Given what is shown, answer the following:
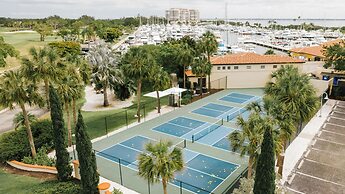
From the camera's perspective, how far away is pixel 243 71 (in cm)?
4006

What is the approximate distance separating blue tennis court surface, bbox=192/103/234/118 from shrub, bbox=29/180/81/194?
16.7 m

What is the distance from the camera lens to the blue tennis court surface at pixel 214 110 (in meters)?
30.0

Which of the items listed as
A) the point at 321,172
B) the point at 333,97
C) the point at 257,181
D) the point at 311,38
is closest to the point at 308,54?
the point at 333,97

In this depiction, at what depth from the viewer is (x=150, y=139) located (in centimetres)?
2400

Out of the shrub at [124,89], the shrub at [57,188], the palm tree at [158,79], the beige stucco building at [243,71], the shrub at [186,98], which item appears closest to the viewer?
the shrub at [57,188]

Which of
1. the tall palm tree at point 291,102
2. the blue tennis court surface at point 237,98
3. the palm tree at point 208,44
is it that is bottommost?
the blue tennis court surface at point 237,98

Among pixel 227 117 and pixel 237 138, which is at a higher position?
pixel 237 138

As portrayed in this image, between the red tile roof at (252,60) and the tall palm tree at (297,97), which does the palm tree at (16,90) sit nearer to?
the tall palm tree at (297,97)

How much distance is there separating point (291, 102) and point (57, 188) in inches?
571

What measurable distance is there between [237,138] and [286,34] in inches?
4128

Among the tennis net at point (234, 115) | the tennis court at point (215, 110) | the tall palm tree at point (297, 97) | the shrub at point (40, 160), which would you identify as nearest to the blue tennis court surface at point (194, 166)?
the shrub at point (40, 160)

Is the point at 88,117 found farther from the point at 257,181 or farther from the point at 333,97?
the point at 333,97

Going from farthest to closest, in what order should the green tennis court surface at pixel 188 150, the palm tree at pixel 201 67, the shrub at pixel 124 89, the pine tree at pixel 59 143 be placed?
the shrub at pixel 124 89, the palm tree at pixel 201 67, the green tennis court surface at pixel 188 150, the pine tree at pixel 59 143

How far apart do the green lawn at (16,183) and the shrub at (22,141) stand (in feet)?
6.05
